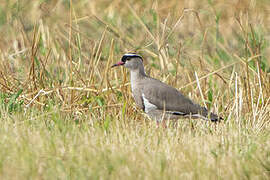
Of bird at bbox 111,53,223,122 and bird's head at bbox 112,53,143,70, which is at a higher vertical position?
bird's head at bbox 112,53,143,70

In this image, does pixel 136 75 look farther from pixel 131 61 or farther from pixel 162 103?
pixel 162 103

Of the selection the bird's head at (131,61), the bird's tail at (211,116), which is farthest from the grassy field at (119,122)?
the bird's head at (131,61)

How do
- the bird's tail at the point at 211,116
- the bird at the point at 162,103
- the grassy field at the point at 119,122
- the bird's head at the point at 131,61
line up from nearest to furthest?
the grassy field at the point at 119,122 → the bird's tail at the point at 211,116 → the bird at the point at 162,103 → the bird's head at the point at 131,61

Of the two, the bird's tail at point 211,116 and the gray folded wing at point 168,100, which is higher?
the gray folded wing at point 168,100

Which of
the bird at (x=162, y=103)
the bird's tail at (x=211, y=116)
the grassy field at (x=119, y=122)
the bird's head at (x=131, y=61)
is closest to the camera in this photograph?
the grassy field at (x=119, y=122)

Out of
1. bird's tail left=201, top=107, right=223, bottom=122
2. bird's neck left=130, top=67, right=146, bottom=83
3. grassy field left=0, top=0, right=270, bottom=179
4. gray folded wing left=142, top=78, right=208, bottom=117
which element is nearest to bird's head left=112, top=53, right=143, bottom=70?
bird's neck left=130, top=67, right=146, bottom=83

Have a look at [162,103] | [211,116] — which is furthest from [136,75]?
[211,116]

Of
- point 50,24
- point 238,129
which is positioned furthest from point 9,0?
point 238,129

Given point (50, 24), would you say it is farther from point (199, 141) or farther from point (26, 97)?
point (199, 141)

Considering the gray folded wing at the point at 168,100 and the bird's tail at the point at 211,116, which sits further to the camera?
the gray folded wing at the point at 168,100

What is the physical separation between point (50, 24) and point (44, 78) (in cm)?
322

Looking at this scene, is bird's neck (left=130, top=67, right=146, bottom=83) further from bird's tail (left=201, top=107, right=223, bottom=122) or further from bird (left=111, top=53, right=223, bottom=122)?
bird's tail (left=201, top=107, right=223, bottom=122)

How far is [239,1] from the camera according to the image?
1076cm

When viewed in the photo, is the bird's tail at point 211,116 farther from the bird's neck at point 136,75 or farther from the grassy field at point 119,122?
the bird's neck at point 136,75
